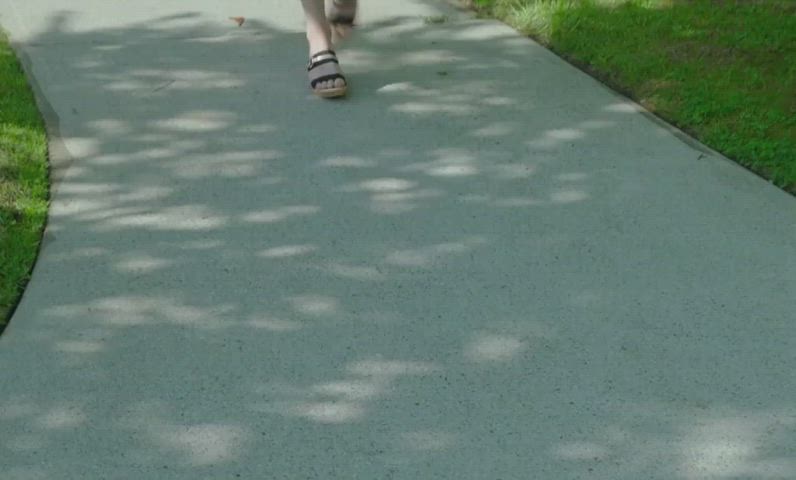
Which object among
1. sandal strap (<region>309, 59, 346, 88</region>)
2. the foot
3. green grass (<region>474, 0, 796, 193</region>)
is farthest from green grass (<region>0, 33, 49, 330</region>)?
green grass (<region>474, 0, 796, 193</region>)

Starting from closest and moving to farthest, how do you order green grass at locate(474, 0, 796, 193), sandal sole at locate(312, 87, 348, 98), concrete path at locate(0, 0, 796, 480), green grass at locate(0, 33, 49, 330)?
concrete path at locate(0, 0, 796, 480) < green grass at locate(0, 33, 49, 330) < green grass at locate(474, 0, 796, 193) < sandal sole at locate(312, 87, 348, 98)

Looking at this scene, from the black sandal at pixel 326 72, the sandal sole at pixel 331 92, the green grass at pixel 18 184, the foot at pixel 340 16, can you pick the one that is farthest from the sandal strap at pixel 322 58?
the green grass at pixel 18 184

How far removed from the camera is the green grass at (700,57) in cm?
477

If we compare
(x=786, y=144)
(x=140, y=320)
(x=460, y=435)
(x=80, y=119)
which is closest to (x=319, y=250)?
(x=140, y=320)

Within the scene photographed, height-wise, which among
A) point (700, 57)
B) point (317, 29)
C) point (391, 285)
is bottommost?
point (391, 285)

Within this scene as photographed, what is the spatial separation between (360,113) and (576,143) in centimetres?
90

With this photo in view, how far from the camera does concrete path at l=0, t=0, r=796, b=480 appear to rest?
3088 millimetres

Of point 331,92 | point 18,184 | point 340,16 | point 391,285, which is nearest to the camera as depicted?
point 391,285

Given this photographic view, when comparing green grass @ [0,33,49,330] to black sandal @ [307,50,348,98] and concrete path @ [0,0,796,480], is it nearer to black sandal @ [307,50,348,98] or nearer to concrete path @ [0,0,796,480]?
concrete path @ [0,0,796,480]

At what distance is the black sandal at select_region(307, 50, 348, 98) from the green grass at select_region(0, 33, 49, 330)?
3.69 ft

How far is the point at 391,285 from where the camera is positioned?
380 centimetres

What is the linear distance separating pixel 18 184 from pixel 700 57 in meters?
2.98

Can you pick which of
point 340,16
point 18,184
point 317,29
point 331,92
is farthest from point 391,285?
point 340,16

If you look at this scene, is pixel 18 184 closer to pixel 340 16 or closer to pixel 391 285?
pixel 391 285
